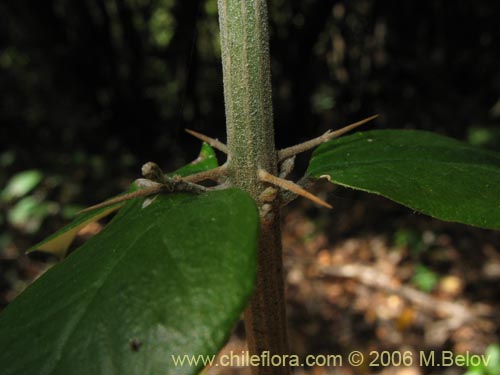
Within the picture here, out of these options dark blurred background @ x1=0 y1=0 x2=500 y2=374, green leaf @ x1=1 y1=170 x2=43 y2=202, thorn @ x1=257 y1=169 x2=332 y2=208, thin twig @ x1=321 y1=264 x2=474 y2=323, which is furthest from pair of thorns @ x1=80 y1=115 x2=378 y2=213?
green leaf @ x1=1 y1=170 x2=43 y2=202

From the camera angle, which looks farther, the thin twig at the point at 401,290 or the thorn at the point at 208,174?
the thin twig at the point at 401,290

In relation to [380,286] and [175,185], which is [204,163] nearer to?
[175,185]

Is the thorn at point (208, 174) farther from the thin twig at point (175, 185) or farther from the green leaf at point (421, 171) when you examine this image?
the green leaf at point (421, 171)

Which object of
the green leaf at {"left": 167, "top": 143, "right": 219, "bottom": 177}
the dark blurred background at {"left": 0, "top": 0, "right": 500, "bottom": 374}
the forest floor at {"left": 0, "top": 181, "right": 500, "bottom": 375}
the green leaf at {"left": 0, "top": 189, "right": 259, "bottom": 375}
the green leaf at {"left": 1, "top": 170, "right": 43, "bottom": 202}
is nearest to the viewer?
the green leaf at {"left": 0, "top": 189, "right": 259, "bottom": 375}

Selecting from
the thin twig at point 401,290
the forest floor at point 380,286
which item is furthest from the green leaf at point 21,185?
the thin twig at point 401,290

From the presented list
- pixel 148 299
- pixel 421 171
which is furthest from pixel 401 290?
pixel 148 299

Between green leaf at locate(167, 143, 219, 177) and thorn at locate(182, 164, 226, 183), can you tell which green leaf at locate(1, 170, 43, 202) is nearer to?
green leaf at locate(167, 143, 219, 177)

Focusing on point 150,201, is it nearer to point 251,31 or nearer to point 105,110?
point 251,31

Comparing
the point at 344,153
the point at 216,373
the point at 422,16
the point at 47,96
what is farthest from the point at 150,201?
the point at 47,96
